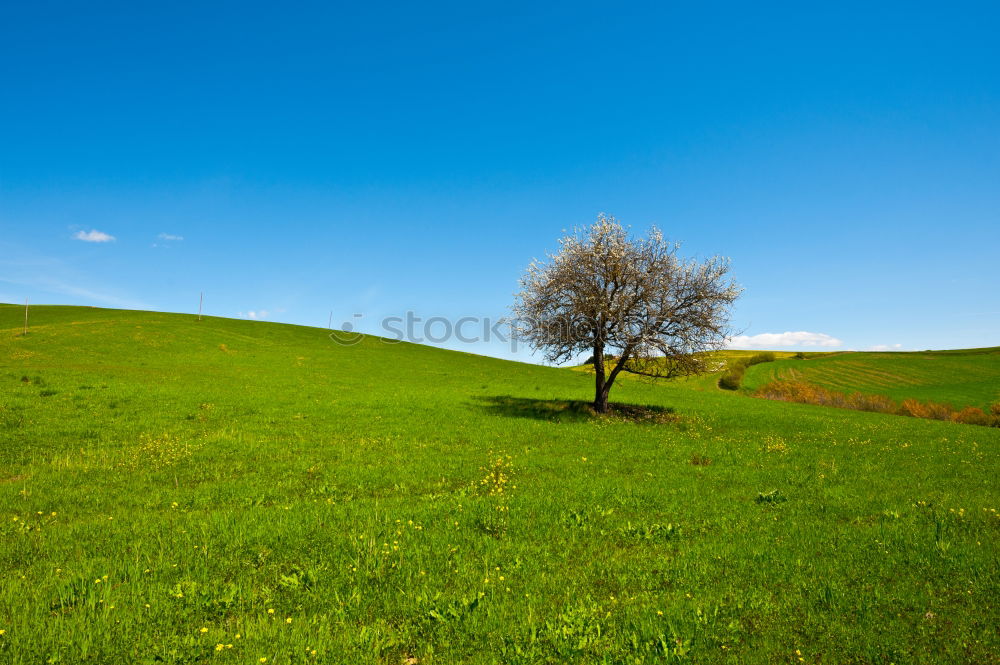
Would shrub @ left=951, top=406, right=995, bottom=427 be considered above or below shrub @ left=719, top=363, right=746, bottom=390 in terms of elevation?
below

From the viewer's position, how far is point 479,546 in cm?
806

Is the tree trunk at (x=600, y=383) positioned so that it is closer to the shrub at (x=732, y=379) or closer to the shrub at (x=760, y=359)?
the shrub at (x=732, y=379)

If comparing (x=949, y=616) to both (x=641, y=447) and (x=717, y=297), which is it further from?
(x=717, y=297)

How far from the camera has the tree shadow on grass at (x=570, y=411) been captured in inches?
1032

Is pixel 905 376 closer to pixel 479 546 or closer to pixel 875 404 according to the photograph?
pixel 875 404

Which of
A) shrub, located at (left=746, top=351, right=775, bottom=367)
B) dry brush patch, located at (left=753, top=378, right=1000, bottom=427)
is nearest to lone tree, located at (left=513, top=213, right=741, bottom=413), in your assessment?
dry brush patch, located at (left=753, top=378, right=1000, bottom=427)

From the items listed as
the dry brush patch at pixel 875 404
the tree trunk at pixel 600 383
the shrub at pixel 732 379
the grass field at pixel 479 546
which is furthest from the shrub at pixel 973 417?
the tree trunk at pixel 600 383

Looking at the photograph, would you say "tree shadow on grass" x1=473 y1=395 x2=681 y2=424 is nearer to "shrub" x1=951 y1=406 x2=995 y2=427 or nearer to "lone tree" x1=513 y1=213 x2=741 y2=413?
"lone tree" x1=513 y1=213 x2=741 y2=413

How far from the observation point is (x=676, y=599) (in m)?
6.38

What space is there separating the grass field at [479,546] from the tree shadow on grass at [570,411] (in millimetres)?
5667

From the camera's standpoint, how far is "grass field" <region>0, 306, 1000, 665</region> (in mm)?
5516

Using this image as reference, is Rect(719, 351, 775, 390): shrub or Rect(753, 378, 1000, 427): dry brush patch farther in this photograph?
Rect(719, 351, 775, 390): shrub

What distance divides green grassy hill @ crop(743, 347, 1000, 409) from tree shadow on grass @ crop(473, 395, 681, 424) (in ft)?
158

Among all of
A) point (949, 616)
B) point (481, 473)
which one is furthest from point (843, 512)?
point (481, 473)
